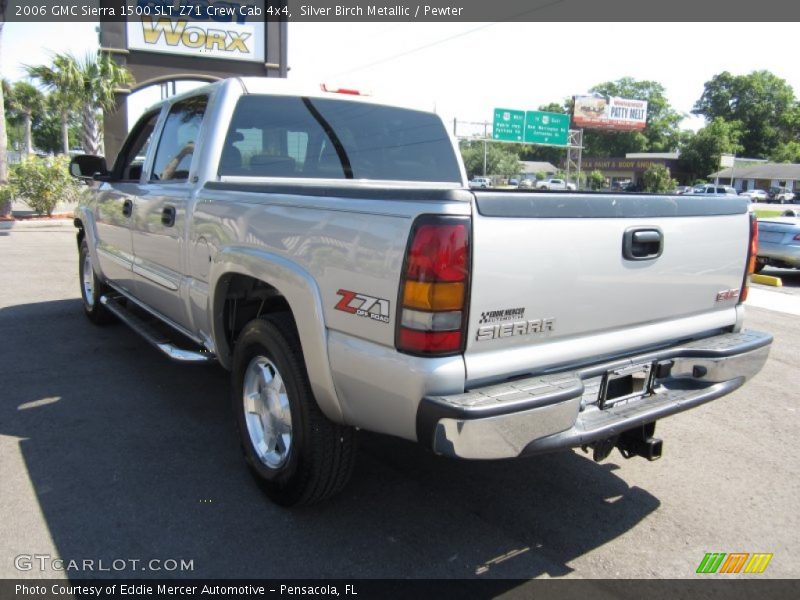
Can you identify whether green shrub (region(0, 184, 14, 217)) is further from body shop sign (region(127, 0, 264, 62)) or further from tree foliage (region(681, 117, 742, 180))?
tree foliage (region(681, 117, 742, 180))

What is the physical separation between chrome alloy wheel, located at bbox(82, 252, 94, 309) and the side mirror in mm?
886

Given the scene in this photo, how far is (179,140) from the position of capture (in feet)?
13.9

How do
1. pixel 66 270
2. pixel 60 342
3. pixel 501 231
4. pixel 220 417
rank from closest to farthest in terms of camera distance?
pixel 501 231 < pixel 220 417 < pixel 60 342 < pixel 66 270

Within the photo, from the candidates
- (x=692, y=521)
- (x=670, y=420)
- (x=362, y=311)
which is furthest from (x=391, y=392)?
(x=670, y=420)

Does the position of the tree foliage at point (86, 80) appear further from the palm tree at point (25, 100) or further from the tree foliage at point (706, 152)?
the tree foliage at point (706, 152)

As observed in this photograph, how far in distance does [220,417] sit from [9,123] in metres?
84.7

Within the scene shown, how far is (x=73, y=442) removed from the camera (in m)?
3.74

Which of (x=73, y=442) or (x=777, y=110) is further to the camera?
(x=777, y=110)

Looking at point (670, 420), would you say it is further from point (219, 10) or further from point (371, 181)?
point (219, 10)

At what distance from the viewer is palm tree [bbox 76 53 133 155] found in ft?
66.1

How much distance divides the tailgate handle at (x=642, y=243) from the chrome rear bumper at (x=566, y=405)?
0.45 metres

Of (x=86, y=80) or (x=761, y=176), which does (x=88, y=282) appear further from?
(x=761, y=176)

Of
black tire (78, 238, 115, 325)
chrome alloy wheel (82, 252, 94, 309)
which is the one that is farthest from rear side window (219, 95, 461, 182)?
chrome alloy wheel (82, 252, 94, 309)

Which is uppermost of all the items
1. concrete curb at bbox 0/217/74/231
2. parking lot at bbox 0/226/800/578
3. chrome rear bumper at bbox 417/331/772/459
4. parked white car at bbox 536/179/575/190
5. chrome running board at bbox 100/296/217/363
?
parked white car at bbox 536/179/575/190
